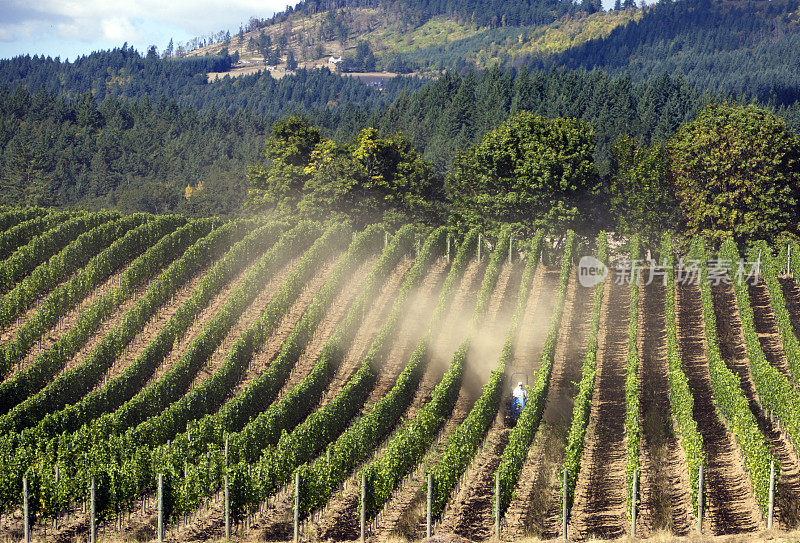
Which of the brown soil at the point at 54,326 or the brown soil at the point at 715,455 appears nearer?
the brown soil at the point at 715,455

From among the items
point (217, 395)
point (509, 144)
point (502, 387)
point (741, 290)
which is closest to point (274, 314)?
point (217, 395)

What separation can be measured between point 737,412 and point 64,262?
34.8 meters

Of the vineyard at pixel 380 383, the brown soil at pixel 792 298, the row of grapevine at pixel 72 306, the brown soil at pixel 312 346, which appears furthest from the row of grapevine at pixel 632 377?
the row of grapevine at pixel 72 306

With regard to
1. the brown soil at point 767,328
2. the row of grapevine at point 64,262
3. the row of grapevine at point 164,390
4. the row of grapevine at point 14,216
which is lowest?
the brown soil at point 767,328

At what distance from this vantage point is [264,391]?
128 feet

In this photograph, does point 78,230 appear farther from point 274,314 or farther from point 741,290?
point 741,290

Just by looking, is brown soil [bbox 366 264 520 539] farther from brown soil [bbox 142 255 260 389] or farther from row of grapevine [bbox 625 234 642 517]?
brown soil [bbox 142 255 260 389]

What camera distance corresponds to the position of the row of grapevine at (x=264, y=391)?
28375 mm

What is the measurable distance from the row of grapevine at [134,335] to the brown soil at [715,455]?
2101 centimetres

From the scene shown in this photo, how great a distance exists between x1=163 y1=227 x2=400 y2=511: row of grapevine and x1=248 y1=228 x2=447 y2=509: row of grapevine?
1.38m

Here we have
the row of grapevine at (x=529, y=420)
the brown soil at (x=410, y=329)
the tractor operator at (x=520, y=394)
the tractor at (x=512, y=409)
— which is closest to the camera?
the row of grapevine at (x=529, y=420)

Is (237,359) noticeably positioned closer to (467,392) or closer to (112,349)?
(112,349)

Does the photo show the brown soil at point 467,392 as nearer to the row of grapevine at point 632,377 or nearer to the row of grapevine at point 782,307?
the row of grapevine at point 632,377

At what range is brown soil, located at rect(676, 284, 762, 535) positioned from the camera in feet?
90.6
